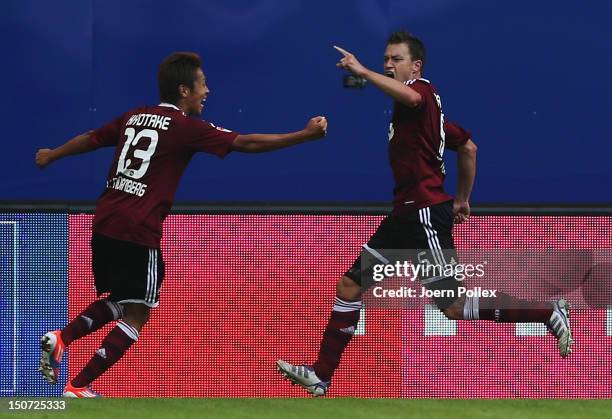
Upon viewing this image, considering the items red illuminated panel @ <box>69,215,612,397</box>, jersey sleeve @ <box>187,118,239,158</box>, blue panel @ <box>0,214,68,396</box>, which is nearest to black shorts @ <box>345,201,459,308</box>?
jersey sleeve @ <box>187,118,239,158</box>

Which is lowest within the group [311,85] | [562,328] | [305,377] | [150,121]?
[305,377]

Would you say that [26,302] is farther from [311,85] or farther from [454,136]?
[454,136]

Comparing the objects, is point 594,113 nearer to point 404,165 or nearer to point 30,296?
point 404,165

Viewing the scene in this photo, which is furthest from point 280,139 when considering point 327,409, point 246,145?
point 327,409

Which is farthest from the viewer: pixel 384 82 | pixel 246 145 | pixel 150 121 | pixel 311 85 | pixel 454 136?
pixel 311 85

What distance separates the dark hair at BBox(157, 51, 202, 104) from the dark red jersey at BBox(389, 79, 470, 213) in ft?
3.04

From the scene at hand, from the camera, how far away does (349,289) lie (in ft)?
20.9

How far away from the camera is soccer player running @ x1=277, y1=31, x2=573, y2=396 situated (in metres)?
6.30

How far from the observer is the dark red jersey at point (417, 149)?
20.6 ft

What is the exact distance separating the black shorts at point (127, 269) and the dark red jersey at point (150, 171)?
48 mm

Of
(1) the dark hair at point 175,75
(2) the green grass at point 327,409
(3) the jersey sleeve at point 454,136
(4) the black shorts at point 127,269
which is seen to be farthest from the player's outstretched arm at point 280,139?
(2) the green grass at point 327,409

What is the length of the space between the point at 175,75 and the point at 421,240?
1316 millimetres

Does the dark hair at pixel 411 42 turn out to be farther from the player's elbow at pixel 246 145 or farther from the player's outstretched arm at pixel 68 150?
the player's outstretched arm at pixel 68 150

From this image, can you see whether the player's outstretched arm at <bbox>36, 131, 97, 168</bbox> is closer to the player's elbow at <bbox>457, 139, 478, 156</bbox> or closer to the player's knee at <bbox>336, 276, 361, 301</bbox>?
the player's knee at <bbox>336, 276, 361, 301</bbox>
